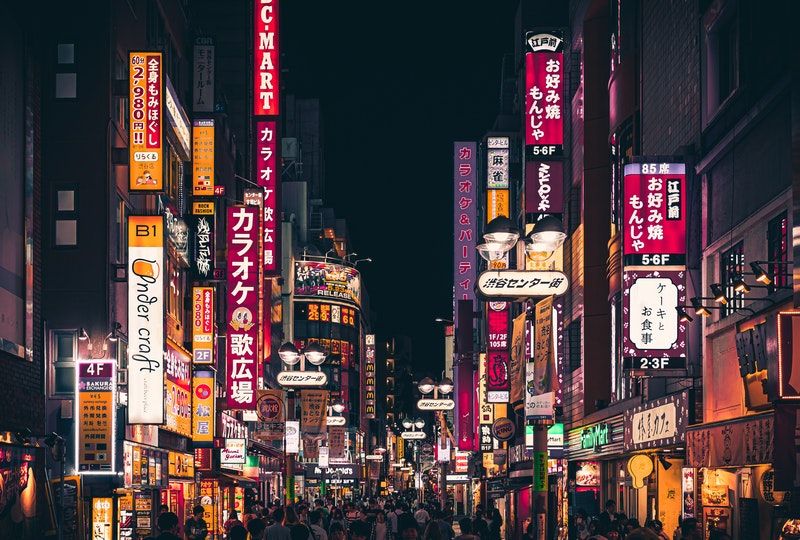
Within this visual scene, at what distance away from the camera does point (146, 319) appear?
29891mm

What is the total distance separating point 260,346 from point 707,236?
32990 millimetres

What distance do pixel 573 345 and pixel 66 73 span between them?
21.7 m

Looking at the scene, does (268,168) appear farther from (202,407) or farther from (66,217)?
(66,217)

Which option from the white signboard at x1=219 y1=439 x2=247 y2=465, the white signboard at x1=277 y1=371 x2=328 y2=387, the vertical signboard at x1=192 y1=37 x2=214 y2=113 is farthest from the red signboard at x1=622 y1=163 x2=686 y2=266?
the white signboard at x1=219 y1=439 x2=247 y2=465

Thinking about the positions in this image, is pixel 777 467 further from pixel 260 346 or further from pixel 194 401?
pixel 260 346

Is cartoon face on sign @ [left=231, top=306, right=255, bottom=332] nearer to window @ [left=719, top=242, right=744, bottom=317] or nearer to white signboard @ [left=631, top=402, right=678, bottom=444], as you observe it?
white signboard @ [left=631, top=402, right=678, bottom=444]

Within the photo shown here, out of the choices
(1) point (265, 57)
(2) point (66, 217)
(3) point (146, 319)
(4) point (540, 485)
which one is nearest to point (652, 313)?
(4) point (540, 485)

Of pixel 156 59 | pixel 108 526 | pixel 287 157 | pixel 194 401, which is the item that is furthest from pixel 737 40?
pixel 287 157

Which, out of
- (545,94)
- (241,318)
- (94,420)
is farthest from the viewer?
(241,318)

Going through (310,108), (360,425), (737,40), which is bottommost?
(360,425)

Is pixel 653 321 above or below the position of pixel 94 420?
above

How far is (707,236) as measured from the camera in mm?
26375

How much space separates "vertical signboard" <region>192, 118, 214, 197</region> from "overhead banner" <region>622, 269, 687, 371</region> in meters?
19.2

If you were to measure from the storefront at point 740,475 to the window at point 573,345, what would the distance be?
18.8 m
